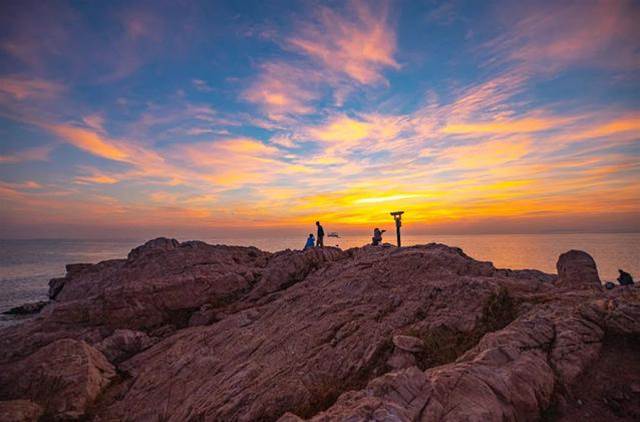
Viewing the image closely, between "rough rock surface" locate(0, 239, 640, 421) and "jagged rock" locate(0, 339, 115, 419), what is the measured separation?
72 millimetres

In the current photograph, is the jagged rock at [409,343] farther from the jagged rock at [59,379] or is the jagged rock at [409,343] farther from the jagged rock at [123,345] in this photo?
the jagged rock at [123,345]

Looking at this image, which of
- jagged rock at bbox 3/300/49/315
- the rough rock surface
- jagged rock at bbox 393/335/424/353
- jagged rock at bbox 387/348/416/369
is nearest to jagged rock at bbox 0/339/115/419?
the rough rock surface

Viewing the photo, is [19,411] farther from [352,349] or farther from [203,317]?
[352,349]

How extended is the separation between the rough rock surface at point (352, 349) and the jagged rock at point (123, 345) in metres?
0.08

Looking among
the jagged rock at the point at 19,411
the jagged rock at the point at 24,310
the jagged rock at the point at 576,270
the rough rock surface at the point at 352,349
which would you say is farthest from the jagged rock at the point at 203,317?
the jagged rock at the point at 24,310

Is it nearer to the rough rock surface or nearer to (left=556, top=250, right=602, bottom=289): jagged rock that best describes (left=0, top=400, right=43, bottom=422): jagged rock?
the rough rock surface

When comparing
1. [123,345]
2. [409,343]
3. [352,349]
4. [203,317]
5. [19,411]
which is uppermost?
[409,343]

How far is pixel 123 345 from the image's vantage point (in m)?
21.3

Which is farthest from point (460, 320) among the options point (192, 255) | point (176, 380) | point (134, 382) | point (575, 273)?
point (575, 273)

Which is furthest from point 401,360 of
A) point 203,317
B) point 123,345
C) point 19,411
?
point 123,345

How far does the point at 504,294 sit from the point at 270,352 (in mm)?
10801

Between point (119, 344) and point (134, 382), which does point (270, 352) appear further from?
point (119, 344)

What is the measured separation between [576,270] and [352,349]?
38.9 m

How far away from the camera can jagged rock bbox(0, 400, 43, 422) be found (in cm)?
1383
